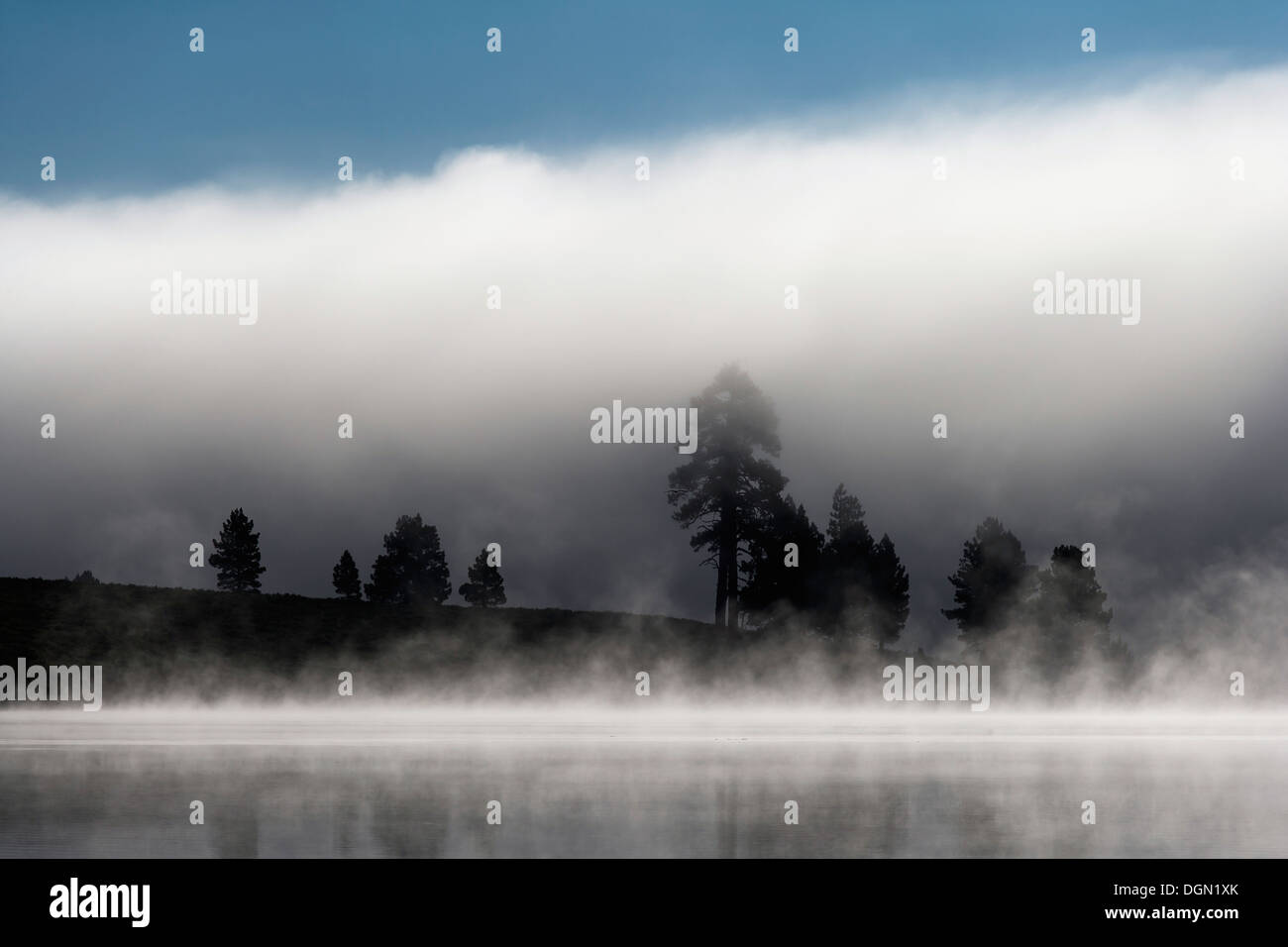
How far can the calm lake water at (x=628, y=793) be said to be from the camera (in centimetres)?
1731

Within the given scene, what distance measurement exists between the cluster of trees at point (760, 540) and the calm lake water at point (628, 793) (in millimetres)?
42413

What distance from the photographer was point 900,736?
42.9 meters

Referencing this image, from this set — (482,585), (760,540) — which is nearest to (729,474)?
(760,540)

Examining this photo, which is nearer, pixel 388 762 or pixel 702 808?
pixel 702 808

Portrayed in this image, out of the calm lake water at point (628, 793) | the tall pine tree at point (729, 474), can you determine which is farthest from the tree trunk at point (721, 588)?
the calm lake water at point (628, 793)

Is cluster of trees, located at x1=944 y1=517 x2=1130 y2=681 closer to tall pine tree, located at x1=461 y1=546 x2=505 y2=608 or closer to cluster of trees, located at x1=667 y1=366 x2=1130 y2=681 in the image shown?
cluster of trees, located at x1=667 y1=366 x2=1130 y2=681

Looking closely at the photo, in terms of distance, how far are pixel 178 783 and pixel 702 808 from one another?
9.61 m

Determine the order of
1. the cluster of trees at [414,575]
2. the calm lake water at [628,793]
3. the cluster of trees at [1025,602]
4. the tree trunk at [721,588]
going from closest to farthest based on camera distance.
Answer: the calm lake water at [628,793], the tree trunk at [721,588], the cluster of trees at [1025,602], the cluster of trees at [414,575]

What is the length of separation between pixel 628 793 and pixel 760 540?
63.6m

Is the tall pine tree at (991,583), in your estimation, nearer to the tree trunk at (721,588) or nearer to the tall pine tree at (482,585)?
the tree trunk at (721,588)

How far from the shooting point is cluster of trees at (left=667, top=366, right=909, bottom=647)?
282 feet
